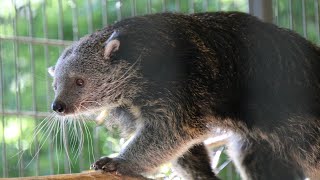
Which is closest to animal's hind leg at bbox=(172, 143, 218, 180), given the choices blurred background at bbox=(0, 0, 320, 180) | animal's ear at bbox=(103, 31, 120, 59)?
blurred background at bbox=(0, 0, 320, 180)

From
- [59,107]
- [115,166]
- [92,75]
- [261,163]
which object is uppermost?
[92,75]

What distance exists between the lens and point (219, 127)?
13.5ft

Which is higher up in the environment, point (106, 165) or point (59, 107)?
point (59, 107)

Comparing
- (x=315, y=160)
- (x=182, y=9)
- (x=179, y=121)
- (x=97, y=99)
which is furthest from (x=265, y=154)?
(x=182, y=9)

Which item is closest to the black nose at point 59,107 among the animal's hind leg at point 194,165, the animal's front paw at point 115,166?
the animal's front paw at point 115,166

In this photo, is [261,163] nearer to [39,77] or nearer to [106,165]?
[106,165]

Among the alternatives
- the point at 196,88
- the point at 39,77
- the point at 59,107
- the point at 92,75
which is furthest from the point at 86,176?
the point at 39,77

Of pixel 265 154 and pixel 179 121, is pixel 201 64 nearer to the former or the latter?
pixel 179 121

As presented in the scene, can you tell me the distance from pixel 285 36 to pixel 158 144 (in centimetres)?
82

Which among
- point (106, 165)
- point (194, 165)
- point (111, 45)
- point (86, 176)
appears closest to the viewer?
point (86, 176)

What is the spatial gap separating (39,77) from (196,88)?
1160mm

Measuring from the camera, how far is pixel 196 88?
13.2 ft

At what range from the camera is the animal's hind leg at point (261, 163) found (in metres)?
4.20

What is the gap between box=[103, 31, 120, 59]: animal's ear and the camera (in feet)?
13.1
